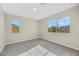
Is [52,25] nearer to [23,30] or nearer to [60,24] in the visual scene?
[60,24]

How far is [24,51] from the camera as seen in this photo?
42.9 inches

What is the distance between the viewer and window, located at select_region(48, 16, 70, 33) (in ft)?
3.59

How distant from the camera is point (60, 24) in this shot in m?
1.11

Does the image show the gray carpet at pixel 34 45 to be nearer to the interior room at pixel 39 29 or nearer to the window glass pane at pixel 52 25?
the interior room at pixel 39 29

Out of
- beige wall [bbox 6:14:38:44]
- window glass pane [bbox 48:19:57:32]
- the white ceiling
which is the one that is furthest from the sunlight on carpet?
the white ceiling

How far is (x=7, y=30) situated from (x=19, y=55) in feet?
1.31

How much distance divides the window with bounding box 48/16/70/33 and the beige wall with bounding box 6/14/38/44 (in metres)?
0.26

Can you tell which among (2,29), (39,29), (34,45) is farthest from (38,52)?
(2,29)

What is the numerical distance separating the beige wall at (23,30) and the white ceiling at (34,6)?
7 centimetres

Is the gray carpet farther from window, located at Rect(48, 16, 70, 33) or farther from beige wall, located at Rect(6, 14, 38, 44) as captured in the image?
window, located at Rect(48, 16, 70, 33)

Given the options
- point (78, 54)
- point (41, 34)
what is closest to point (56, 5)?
point (41, 34)

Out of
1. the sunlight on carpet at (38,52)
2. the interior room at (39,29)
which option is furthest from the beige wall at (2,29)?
the sunlight on carpet at (38,52)

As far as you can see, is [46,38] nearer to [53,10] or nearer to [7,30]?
[53,10]

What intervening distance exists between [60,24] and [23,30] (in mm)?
566
